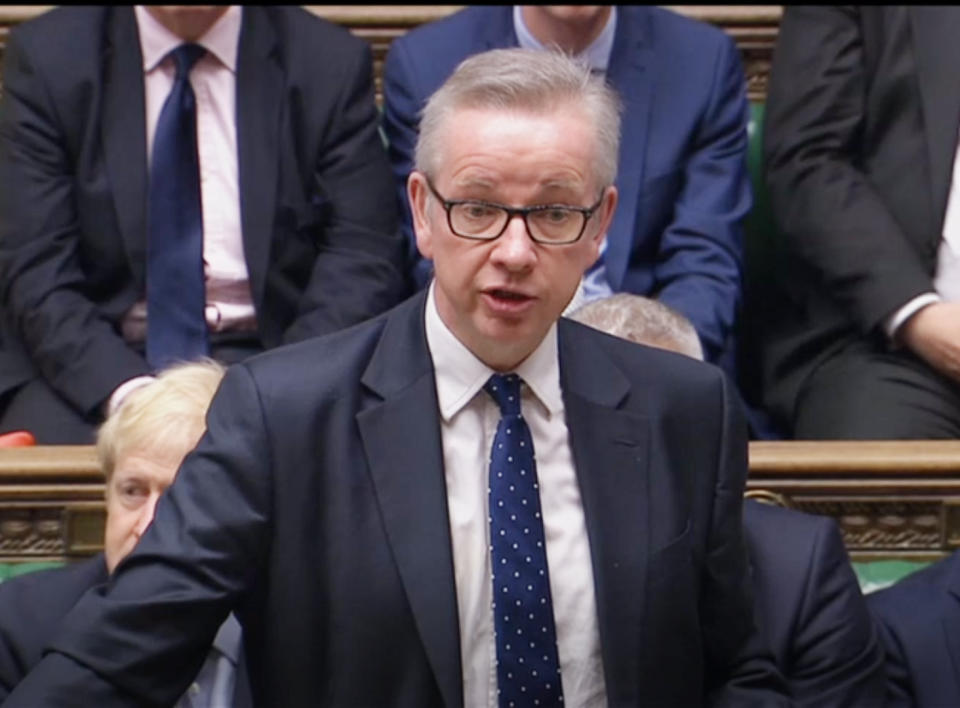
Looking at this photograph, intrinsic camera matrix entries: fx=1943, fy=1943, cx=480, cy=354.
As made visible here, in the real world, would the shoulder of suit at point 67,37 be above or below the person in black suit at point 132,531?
above

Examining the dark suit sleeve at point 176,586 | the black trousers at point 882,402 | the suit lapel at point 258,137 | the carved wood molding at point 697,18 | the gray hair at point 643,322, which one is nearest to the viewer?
the dark suit sleeve at point 176,586

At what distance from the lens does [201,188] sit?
2.26 meters

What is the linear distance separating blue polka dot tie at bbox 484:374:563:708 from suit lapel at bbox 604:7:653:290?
1.00 meters

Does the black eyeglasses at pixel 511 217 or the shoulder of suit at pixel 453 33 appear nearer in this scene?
the black eyeglasses at pixel 511 217

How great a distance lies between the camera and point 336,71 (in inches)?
91.4

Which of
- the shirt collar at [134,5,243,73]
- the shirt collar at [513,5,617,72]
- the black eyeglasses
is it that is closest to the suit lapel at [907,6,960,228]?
the shirt collar at [513,5,617,72]

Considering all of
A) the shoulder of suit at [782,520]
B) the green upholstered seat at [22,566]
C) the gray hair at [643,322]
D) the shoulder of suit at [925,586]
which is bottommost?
the green upholstered seat at [22,566]

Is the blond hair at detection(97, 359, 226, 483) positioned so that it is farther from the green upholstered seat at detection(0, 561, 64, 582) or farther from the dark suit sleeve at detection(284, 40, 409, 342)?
the dark suit sleeve at detection(284, 40, 409, 342)

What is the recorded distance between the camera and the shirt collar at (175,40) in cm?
227

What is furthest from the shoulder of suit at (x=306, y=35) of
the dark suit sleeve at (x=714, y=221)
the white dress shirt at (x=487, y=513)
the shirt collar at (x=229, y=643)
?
the white dress shirt at (x=487, y=513)

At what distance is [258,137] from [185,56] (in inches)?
5.0

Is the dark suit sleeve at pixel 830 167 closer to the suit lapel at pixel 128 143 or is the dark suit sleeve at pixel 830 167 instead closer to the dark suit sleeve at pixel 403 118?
the dark suit sleeve at pixel 403 118

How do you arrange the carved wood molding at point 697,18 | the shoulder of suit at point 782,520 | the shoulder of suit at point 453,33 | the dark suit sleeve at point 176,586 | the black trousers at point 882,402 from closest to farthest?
1. the dark suit sleeve at point 176,586
2. the shoulder of suit at point 782,520
3. the black trousers at point 882,402
4. the shoulder of suit at point 453,33
5. the carved wood molding at point 697,18

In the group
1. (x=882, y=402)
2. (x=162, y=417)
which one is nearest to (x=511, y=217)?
(x=162, y=417)
